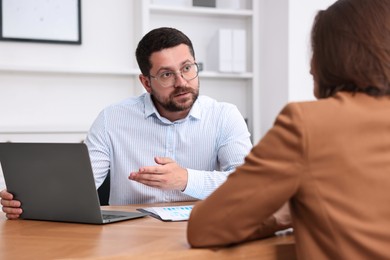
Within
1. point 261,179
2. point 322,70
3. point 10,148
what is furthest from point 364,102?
point 10,148

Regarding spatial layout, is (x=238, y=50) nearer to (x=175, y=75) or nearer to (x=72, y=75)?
(x=72, y=75)

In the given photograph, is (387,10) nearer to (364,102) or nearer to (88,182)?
(364,102)

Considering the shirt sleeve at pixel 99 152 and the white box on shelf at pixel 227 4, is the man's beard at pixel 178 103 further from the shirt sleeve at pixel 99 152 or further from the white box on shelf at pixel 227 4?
the white box on shelf at pixel 227 4

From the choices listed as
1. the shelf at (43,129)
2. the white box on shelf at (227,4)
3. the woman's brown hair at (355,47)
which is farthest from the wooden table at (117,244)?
the white box on shelf at (227,4)

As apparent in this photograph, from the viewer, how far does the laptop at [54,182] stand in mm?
1357

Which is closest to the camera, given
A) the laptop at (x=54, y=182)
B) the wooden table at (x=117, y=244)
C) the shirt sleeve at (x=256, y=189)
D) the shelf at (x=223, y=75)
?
the shirt sleeve at (x=256, y=189)

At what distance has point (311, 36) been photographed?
1.10 m

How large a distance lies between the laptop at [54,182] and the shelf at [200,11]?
2328mm

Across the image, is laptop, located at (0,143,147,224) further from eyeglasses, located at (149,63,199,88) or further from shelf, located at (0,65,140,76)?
shelf, located at (0,65,140,76)

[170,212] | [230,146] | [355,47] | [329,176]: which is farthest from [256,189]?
[230,146]

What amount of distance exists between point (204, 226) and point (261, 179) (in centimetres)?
17

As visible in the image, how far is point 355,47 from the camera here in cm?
103

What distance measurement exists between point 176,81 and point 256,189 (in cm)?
113

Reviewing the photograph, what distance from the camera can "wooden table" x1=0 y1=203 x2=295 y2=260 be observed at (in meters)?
1.09
